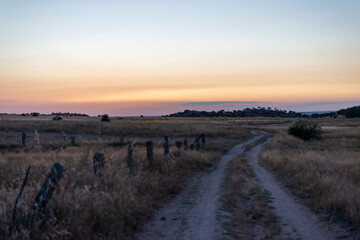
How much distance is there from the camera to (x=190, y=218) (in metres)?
8.01

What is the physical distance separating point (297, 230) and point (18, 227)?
526 cm

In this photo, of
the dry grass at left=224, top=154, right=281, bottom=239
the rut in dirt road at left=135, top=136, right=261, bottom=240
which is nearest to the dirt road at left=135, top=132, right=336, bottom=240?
the rut in dirt road at left=135, top=136, right=261, bottom=240

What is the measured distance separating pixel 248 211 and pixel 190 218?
1.71 metres

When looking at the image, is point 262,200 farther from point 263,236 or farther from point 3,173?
point 3,173

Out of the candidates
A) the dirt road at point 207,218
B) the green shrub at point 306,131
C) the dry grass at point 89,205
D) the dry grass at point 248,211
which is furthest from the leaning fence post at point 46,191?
the green shrub at point 306,131

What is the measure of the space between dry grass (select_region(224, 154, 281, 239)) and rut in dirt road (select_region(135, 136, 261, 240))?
34 centimetres

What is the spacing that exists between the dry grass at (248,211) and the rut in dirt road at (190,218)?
1.10ft

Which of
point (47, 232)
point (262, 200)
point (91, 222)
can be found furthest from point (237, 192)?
point (47, 232)

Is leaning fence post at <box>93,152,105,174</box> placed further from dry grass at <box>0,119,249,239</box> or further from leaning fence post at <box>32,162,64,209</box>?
leaning fence post at <box>32,162,64,209</box>

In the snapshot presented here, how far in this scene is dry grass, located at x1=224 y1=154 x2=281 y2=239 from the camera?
712cm

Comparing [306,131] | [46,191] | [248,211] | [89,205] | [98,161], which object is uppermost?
[98,161]

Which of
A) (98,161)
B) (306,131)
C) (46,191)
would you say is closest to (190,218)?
(98,161)

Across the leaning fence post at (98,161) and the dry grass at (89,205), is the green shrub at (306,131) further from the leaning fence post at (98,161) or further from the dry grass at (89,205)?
the leaning fence post at (98,161)

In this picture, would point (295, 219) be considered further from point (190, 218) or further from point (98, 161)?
point (98, 161)
